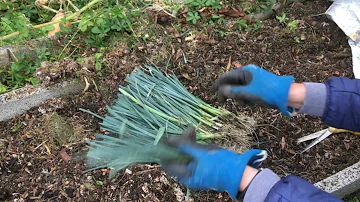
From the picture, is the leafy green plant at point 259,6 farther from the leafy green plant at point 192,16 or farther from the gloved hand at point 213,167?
the gloved hand at point 213,167

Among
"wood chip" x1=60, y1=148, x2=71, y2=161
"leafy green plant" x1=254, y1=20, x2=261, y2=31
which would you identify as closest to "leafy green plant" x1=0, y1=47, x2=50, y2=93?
"wood chip" x1=60, y1=148, x2=71, y2=161

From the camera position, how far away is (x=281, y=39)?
261 cm

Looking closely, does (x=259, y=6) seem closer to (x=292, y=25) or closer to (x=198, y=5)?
(x=292, y=25)

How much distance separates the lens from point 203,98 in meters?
2.37

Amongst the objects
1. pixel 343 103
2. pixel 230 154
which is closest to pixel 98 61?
pixel 230 154

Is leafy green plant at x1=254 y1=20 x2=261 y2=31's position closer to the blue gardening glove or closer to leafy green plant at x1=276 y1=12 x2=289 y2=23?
leafy green plant at x1=276 y1=12 x2=289 y2=23

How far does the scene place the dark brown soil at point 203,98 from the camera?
2.08 metres

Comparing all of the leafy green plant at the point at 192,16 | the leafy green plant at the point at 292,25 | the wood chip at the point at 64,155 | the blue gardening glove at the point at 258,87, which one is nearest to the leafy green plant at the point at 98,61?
the wood chip at the point at 64,155

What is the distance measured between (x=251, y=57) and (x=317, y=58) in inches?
19.0

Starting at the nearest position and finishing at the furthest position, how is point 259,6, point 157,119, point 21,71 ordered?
point 157,119 → point 21,71 → point 259,6

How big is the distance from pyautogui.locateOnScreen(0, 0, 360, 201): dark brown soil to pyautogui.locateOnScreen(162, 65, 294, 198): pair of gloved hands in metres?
0.50

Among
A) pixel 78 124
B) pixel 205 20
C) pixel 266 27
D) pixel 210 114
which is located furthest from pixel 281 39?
pixel 78 124

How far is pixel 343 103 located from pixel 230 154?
602mm

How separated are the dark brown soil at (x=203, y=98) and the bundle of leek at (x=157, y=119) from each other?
0.14 m
